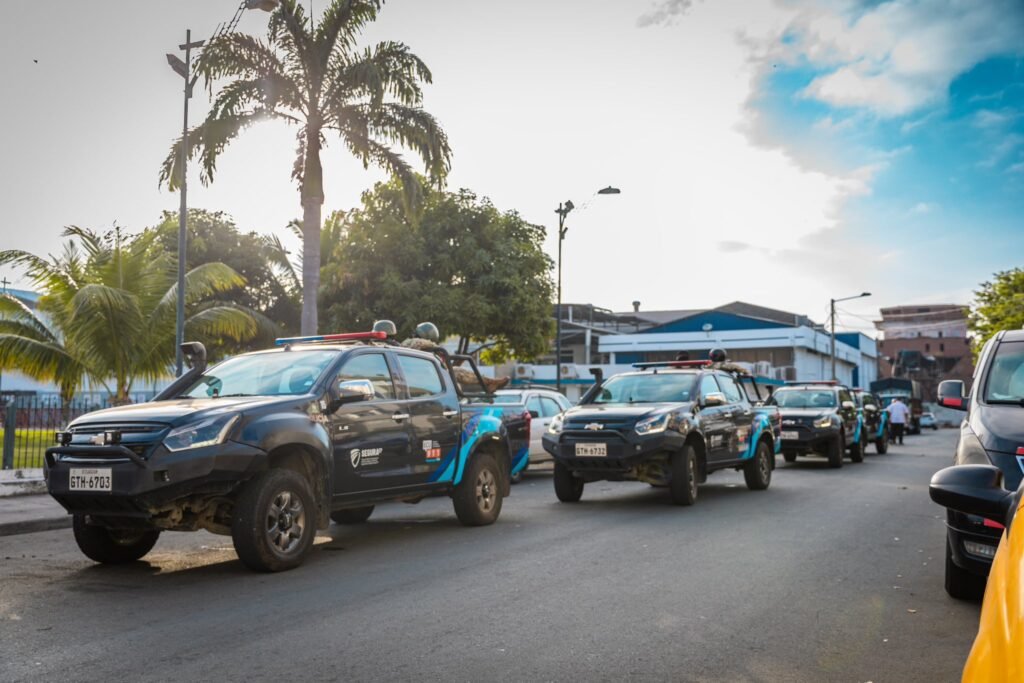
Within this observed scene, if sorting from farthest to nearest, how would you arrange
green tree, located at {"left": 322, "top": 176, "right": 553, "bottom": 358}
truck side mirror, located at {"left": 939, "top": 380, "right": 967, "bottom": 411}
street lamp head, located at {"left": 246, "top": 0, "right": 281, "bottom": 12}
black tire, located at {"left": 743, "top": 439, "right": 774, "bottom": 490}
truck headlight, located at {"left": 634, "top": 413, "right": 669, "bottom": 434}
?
green tree, located at {"left": 322, "top": 176, "right": 553, "bottom": 358}
street lamp head, located at {"left": 246, "top": 0, "right": 281, "bottom": 12}
black tire, located at {"left": 743, "top": 439, "right": 774, "bottom": 490}
truck headlight, located at {"left": 634, "top": 413, "right": 669, "bottom": 434}
truck side mirror, located at {"left": 939, "top": 380, "right": 967, "bottom": 411}

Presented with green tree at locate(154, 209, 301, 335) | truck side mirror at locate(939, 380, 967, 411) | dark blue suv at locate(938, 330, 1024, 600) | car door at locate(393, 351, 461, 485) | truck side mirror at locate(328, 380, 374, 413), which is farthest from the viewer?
green tree at locate(154, 209, 301, 335)

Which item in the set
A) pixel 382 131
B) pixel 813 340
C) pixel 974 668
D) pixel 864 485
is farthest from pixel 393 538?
pixel 813 340

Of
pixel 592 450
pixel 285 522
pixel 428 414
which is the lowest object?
pixel 285 522

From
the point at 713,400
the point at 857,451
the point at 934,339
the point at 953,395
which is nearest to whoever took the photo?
the point at 953,395

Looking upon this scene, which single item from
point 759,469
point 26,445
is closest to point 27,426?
point 26,445

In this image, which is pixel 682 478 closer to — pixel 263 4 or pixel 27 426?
pixel 27 426

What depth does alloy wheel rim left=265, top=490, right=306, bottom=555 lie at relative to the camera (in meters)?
7.04

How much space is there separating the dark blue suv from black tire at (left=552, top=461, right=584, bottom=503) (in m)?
5.72

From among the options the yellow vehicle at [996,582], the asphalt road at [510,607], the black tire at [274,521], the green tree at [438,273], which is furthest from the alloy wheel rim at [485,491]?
the green tree at [438,273]

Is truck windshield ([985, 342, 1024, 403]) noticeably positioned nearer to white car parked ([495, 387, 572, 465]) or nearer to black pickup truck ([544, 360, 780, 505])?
black pickup truck ([544, 360, 780, 505])

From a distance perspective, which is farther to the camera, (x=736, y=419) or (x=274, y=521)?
(x=736, y=419)

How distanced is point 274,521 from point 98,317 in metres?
12.1

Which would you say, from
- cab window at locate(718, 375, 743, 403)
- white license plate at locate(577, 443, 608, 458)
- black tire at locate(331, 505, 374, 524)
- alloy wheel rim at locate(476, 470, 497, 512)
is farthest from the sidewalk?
cab window at locate(718, 375, 743, 403)

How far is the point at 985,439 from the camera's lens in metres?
5.66
